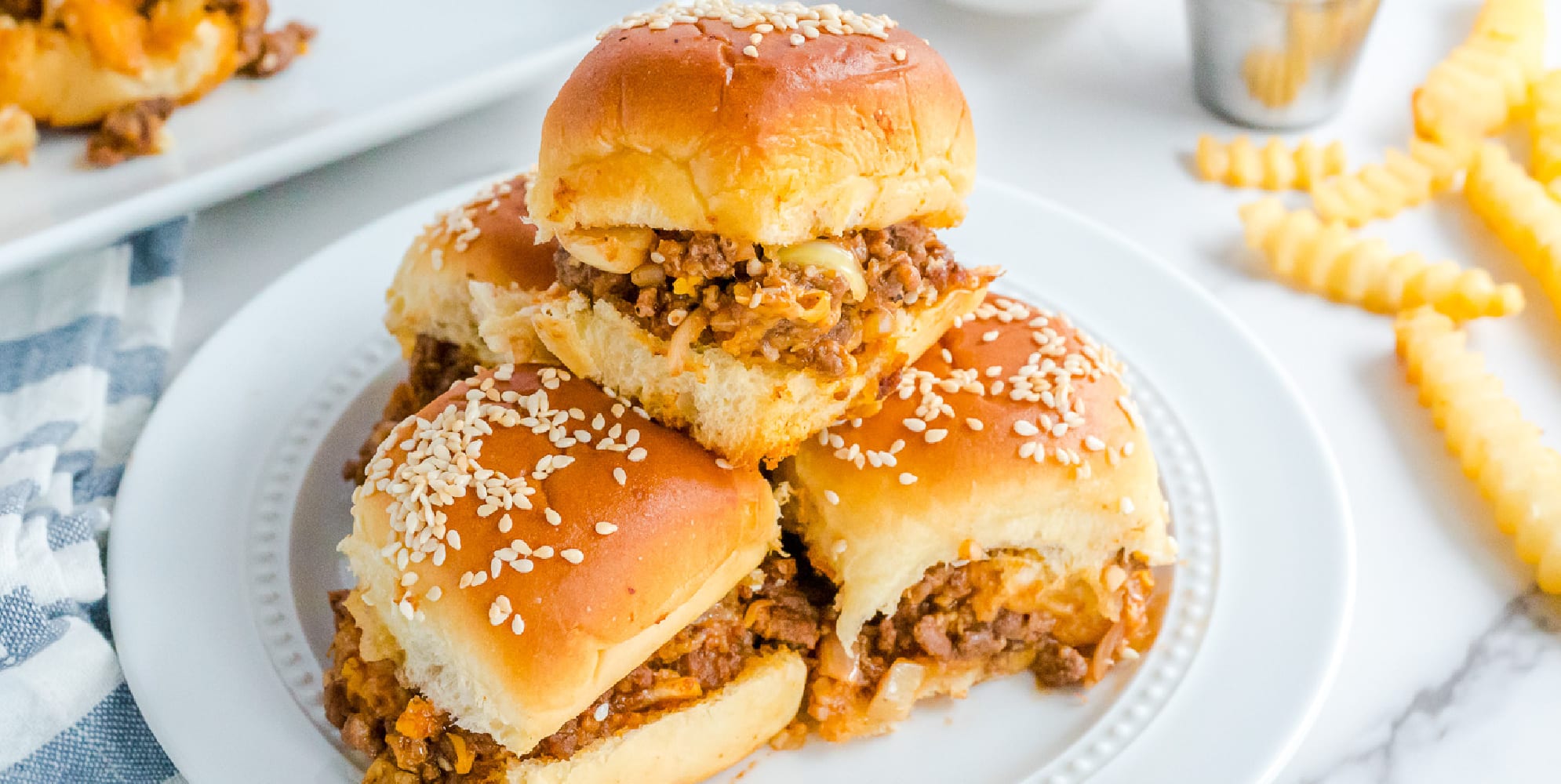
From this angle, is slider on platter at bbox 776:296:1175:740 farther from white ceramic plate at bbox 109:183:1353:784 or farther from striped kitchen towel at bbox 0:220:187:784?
striped kitchen towel at bbox 0:220:187:784

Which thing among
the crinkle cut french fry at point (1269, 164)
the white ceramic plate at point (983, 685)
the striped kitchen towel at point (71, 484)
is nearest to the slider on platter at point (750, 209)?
the white ceramic plate at point (983, 685)

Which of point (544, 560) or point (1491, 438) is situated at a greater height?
point (544, 560)

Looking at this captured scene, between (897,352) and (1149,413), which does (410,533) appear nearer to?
(897,352)

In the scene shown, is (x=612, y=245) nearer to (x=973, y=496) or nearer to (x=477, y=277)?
(x=477, y=277)

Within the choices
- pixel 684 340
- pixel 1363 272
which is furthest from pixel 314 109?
pixel 1363 272

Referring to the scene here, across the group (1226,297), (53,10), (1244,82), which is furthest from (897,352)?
(53,10)

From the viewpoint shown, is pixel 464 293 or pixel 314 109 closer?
pixel 464 293

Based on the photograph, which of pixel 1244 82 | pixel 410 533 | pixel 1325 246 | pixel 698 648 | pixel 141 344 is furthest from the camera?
pixel 1244 82
